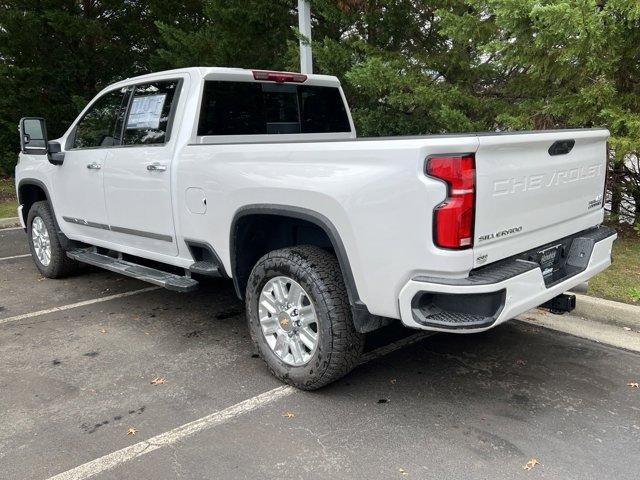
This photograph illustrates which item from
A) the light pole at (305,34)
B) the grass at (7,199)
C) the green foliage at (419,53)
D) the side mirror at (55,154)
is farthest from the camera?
the grass at (7,199)

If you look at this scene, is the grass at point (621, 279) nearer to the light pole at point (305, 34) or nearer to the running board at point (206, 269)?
the running board at point (206, 269)

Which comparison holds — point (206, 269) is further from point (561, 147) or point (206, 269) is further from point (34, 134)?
point (34, 134)

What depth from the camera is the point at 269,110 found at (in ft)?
16.2

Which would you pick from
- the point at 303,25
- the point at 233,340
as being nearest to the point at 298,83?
the point at 233,340

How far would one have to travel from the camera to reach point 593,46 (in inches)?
217

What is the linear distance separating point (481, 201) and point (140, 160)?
2.81 metres

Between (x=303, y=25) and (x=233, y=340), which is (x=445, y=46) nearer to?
(x=303, y=25)

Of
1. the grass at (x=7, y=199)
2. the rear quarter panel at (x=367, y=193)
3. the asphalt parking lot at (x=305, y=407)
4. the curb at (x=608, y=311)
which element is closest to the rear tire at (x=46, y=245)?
the asphalt parking lot at (x=305, y=407)

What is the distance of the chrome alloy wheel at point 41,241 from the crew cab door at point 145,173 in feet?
5.26

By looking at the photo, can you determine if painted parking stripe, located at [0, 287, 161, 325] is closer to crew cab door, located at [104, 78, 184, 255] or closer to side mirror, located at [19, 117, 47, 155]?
crew cab door, located at [104, 78, 184, 255]

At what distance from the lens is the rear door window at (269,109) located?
4.52 metres

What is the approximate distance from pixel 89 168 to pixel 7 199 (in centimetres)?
852

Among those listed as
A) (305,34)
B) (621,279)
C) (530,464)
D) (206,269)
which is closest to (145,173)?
(206,269)

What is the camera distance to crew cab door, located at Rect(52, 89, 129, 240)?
5.18 m
